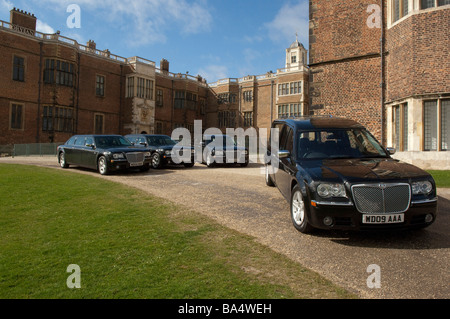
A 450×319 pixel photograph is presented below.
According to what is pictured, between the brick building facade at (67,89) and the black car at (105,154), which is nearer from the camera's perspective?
the black car at (105,154)

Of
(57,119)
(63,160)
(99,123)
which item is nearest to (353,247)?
(63,160)

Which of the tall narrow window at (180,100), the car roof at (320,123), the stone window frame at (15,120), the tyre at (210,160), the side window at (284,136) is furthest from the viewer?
the tall narrow window at (180,100)

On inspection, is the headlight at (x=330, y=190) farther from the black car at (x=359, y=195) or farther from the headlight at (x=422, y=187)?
the headlight at (x=422, y=187)

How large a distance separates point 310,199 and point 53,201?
5669mm

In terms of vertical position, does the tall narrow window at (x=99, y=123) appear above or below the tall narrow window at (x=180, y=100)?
below

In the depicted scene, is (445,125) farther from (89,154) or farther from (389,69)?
(89,154)

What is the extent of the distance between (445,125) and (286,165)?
10516 millimetres

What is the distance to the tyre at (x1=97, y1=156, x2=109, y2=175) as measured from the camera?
466 inches

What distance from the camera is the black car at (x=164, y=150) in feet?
46.3

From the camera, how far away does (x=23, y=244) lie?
4320mm

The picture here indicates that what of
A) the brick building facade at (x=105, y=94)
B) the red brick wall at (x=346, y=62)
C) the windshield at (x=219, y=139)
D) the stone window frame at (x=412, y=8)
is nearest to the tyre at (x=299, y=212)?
the windshield at (x=219, y=139)

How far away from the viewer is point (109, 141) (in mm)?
12984
